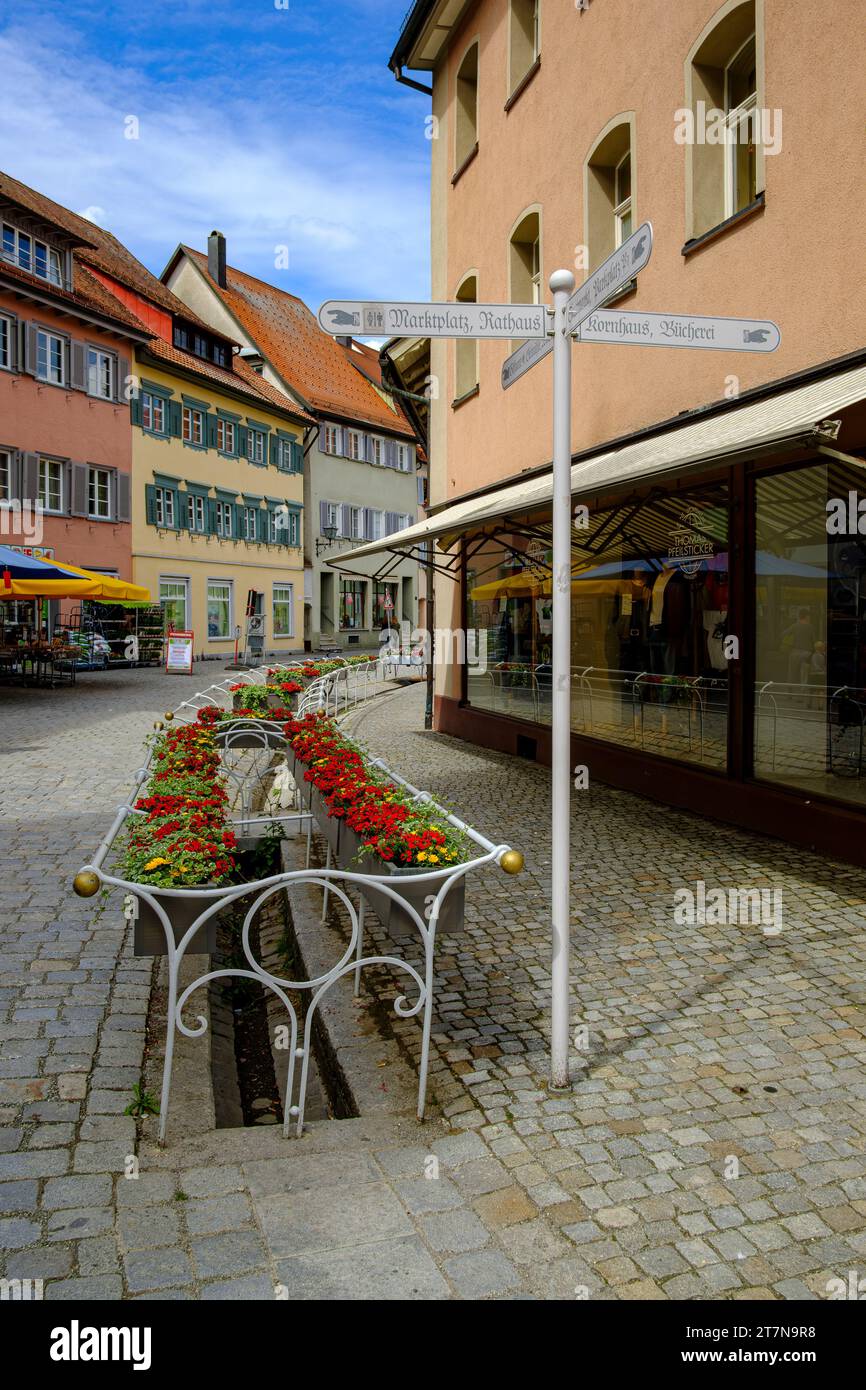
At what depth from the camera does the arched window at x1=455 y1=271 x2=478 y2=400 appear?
47.0 ft

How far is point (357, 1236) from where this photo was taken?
271cm

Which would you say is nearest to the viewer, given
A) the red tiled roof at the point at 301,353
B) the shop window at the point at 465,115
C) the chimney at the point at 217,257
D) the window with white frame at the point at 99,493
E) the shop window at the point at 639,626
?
the shop window at the point at 639,626

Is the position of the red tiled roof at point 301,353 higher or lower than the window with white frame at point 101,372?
higher

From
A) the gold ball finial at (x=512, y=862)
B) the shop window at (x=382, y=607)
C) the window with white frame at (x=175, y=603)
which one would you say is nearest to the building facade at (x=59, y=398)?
the window with white frame at (x=175, y=603)

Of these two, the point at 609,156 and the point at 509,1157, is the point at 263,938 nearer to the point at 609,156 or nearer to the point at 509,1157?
the point at 509,1157

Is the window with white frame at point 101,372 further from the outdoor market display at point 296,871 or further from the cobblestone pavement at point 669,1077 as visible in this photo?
the cobblestone pavement at point 669,1077

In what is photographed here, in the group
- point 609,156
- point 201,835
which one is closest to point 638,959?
point 201,835

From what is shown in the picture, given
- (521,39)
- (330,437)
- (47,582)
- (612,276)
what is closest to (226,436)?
(330,437)

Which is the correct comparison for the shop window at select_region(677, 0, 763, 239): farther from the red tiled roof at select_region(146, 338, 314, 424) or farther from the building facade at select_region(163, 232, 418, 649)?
the building facade at select_region(163, 232, 418, 649)

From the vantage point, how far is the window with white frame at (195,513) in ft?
108

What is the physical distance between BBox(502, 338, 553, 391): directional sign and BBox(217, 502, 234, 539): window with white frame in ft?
103

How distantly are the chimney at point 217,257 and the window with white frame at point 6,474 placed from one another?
677 inches

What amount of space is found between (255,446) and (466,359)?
77.8 ft

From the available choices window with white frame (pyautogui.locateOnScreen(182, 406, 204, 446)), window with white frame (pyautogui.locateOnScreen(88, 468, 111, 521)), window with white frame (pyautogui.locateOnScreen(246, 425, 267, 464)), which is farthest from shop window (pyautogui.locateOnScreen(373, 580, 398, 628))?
window with white frame (pyautogui.locateOnScreen(88, 468, 111, 521))
